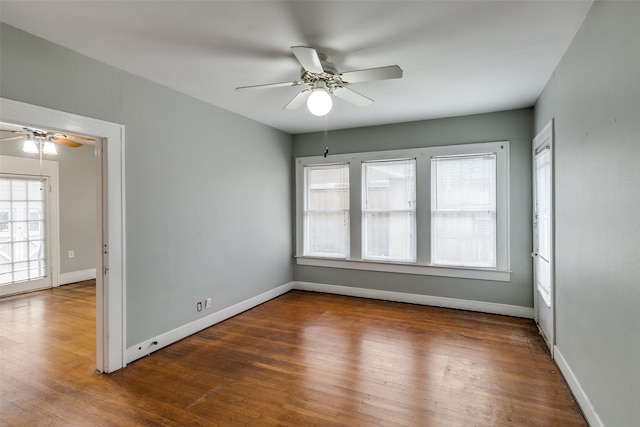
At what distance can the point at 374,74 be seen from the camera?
2.49 meters

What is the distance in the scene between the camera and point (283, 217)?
5523mm

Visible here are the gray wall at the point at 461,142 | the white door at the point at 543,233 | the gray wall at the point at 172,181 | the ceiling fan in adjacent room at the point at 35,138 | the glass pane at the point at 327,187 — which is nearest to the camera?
the gray wall at the point at 172,181

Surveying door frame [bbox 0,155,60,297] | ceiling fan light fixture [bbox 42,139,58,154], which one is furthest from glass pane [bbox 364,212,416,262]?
door frame [bbox 0,155,60,297]

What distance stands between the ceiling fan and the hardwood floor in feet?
7.48

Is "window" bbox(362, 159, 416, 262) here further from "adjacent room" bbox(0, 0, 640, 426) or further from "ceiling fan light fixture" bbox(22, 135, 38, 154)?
"ceiling fan light fixture" bbox(22, 135, 38, 154)

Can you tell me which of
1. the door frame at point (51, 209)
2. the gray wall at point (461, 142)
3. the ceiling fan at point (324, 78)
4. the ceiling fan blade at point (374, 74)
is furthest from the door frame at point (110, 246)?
the door frame at point (51, 209)

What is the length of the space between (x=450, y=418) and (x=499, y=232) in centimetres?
283

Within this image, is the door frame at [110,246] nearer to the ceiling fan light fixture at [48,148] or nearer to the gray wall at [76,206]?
the ceiling fan light fixture at [48,148]

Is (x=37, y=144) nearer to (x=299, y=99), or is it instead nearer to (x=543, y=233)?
(x=299, y=99)

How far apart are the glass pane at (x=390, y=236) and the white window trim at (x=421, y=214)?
4.1 inches

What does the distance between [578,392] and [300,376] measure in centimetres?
209

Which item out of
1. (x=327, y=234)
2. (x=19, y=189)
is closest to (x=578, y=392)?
(x=327, y=234)

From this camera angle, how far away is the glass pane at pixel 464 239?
441 cm

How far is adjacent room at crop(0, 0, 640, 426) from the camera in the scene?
2.11m
